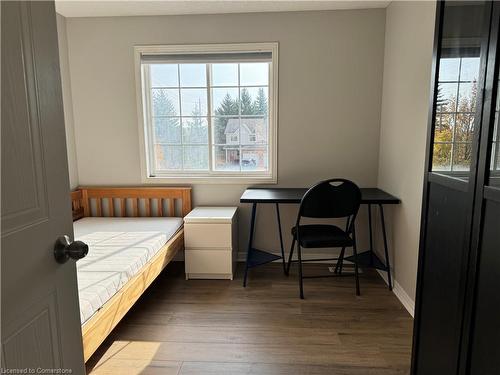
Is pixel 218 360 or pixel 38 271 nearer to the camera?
pixel 38 271

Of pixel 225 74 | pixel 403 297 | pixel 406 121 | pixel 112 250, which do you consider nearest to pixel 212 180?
pixel 225 74

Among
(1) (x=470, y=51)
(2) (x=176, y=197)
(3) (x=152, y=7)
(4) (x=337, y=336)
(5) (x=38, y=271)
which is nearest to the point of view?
(5) (x=38, y=271)

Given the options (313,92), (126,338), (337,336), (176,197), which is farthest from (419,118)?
(126,338)

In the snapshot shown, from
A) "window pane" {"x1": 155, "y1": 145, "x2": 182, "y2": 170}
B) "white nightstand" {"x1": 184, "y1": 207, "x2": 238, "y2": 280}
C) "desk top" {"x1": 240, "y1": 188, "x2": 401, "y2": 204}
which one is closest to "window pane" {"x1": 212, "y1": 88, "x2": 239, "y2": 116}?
"window pane" {"x1": 155, "y1": 145, "x2": 182, "y2": 170}

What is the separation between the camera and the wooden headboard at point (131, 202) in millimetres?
3170

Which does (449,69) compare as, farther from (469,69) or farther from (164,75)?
(164,75)

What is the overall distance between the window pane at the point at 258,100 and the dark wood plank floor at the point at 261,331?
1.56 m

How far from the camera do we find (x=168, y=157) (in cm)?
325

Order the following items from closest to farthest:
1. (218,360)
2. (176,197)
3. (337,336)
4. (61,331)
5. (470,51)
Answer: (61,331)
(470,51)
(218,360)
(337,336)
(176,197)

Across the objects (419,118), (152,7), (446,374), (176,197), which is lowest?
(446,374)

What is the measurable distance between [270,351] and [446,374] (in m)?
0.95

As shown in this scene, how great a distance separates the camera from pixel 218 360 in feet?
5.94

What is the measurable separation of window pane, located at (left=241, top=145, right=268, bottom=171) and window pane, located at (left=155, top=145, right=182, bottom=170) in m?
0.64

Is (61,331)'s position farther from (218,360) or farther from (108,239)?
(108,239)
